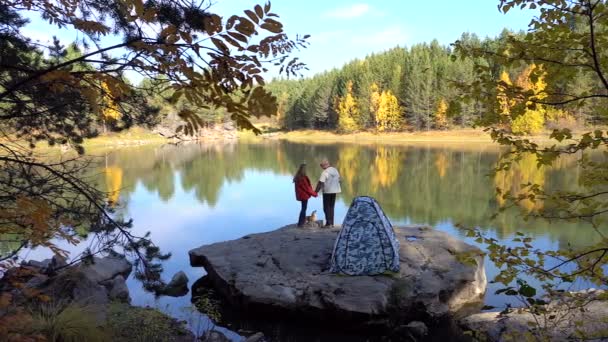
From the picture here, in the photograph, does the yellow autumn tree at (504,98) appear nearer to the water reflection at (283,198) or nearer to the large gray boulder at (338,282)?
the water reflection at (283,198)

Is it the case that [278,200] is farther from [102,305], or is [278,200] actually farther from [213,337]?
[102,305]

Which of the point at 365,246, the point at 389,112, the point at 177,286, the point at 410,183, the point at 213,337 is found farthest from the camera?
the point at 389,112

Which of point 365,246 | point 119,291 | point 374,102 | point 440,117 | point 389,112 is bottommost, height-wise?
point 119,291

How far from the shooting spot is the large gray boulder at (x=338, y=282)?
7.56 m

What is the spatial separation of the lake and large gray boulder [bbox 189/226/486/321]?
2.77 feet

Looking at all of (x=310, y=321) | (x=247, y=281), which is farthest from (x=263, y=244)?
(x=310, y=321)

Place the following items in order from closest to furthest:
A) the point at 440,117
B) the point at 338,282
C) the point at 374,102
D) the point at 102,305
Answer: the point at 102,305
the point at 338,282
the point at 440,117
the point at 374,102

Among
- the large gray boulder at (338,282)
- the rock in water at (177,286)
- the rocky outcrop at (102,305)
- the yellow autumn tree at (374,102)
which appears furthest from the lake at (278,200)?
the yellow autumn tree at (374,102)

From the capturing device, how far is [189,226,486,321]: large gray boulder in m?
7.56

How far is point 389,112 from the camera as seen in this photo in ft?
256

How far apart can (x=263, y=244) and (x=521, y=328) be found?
5.41 metres

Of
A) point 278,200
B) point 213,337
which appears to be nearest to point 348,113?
point 278,200

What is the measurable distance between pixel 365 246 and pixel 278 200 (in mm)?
13592

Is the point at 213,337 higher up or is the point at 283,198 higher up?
the point at 213,337
